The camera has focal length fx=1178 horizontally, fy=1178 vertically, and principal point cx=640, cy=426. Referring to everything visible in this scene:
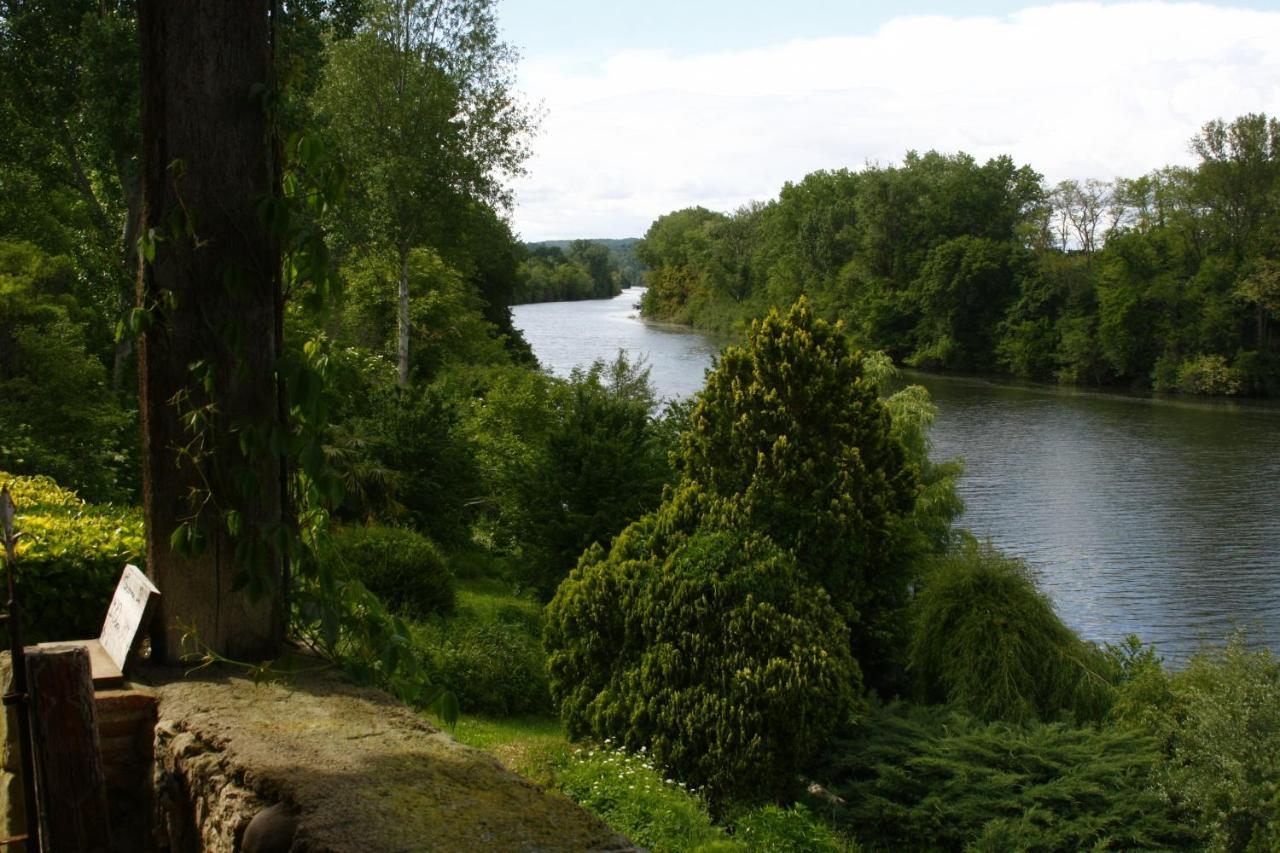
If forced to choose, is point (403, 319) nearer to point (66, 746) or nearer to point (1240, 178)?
point (66, 746)

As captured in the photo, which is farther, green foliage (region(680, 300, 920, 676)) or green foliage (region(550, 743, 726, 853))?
green foliage (region(680, 300, 920, 676))

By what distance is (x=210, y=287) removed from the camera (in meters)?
3.87

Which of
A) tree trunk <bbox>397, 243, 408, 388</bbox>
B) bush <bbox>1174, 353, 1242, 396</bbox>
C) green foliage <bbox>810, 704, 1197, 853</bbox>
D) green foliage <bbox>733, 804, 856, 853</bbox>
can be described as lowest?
green foliage <bbox>810, 704, 1197, 853</bbox>

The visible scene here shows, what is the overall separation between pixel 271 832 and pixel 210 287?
180 centimetres

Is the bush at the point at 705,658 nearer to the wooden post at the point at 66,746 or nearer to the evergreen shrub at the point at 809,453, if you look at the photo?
the evergreen shrub at the point at 809,453

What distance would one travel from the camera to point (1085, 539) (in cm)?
2900

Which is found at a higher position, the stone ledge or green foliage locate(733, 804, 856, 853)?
the stone ledge

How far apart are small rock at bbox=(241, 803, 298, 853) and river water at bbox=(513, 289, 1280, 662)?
1643 cm

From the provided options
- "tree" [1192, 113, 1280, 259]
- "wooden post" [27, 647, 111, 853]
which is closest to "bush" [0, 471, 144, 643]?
"wooden post" [27, 647, 111, 853]

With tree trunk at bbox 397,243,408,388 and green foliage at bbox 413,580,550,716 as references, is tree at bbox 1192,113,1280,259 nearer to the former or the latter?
tree trunk at bbox 397,243,408,388

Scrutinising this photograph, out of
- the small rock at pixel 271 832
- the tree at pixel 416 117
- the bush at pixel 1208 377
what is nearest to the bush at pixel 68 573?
the small rock at pixel 271 832

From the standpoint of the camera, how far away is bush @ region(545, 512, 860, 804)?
1230 centimetres

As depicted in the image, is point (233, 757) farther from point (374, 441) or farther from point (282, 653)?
point (374, 441)

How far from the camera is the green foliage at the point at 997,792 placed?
12078 millimetres
